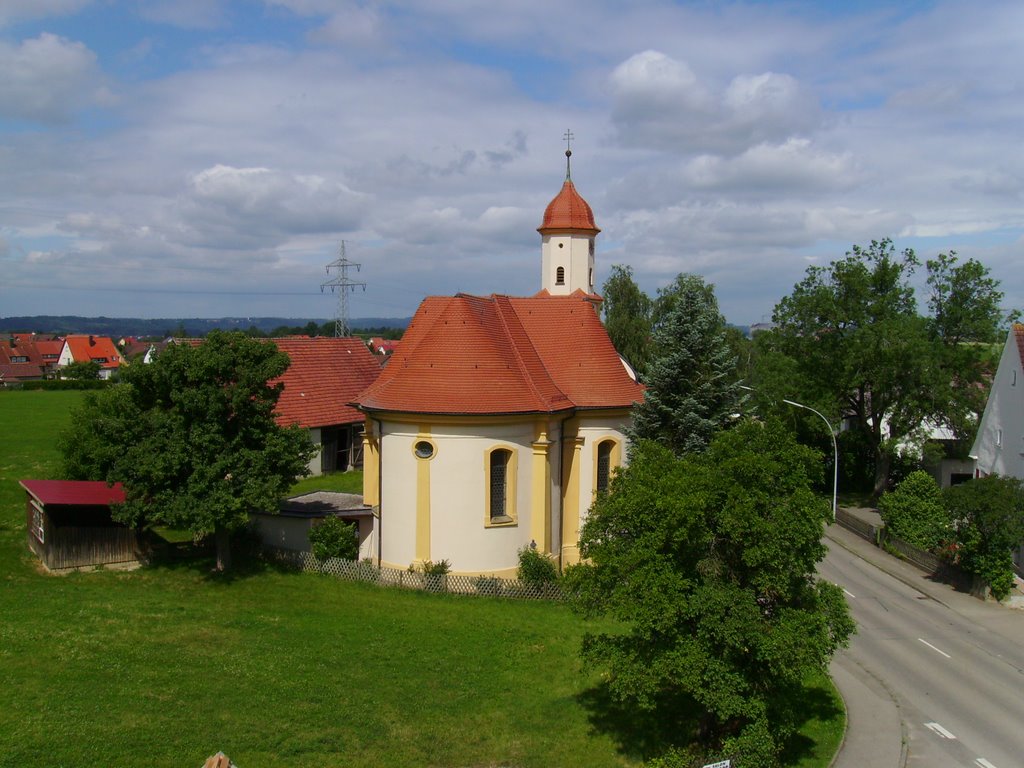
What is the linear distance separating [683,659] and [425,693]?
6675 mm

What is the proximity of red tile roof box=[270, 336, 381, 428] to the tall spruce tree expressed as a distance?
18760mm

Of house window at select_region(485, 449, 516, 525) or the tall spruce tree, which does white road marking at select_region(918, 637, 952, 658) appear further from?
house window at select_region(485, 449, 516, 525)

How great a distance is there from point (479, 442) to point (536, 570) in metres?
4.25

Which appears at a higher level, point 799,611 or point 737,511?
point 737,511

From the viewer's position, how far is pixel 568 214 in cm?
3659

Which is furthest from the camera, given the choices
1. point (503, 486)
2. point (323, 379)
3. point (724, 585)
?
point (323, 379)

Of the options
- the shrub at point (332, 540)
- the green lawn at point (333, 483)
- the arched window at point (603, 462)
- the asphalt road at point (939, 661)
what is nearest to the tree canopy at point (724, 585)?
the asphalt road at point (939, 661)

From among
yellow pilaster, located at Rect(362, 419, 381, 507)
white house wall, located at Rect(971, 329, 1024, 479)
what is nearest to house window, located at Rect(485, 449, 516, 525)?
yellow pilaster, located at Rect(362, 419, 381, 507)

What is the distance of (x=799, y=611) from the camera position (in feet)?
48.5

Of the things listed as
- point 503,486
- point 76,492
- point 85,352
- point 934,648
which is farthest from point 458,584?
point 85,352

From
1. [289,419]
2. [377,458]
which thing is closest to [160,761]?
[377,458]

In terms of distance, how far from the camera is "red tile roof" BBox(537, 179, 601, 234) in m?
36.5

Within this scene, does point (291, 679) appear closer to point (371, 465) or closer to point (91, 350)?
point (371, 465)

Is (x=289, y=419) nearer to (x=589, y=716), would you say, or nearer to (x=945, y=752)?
(x=589, y=716)
